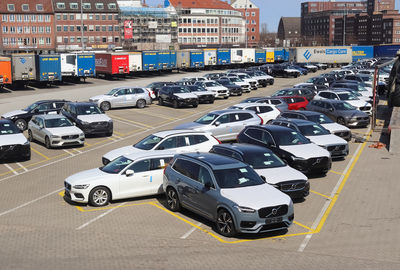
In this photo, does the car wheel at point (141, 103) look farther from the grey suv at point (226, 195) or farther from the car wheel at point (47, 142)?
the grey suv at point (226, 195)

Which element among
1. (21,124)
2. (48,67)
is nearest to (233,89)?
(21,124)

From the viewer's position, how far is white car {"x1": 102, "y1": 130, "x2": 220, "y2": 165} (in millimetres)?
17422

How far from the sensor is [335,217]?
43.5ft

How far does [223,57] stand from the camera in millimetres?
71688

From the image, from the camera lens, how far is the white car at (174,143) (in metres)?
17.4

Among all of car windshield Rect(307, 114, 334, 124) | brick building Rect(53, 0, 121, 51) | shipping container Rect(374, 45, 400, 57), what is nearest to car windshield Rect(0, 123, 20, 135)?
car windshield Rect(307, 114, 334, 124)

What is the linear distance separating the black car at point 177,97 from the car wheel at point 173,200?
71.2 feet

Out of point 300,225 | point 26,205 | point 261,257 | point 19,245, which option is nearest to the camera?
point 261,257

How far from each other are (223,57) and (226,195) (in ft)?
200

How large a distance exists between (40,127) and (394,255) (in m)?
17.2

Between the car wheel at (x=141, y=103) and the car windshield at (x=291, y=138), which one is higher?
the car windshield at (x=291, y=138)

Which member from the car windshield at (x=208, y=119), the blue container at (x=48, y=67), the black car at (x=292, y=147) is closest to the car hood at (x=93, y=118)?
the car windshield at (x=208, y=119)

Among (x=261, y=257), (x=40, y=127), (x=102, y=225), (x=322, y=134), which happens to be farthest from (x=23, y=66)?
(x=261, y=257)

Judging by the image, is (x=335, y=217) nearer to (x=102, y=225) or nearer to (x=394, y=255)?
(x=394, y=255)
